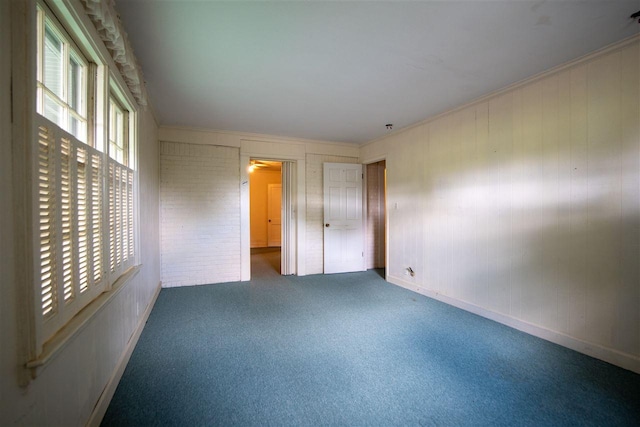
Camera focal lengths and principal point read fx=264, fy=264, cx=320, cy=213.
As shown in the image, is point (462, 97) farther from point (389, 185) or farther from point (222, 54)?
point (222, 54)

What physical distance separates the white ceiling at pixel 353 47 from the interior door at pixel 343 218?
1933 millimetres

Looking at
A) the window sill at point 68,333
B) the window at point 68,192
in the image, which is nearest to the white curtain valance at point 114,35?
the window at point 68,192

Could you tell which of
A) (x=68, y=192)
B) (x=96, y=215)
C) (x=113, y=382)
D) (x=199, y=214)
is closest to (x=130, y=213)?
(x=96, y=215)

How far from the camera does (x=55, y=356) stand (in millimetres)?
1118

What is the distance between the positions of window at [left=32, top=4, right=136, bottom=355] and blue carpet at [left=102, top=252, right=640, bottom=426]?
3.00ft

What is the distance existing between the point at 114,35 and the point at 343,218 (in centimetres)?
417

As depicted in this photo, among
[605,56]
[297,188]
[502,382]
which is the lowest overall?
[502,382]

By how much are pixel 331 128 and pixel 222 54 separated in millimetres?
2316

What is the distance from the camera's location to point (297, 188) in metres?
5.01

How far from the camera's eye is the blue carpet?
1.64 metres

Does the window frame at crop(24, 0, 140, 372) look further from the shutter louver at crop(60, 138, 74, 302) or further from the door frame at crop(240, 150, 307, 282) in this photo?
the door frame at crop(240, 150, 307, 282)

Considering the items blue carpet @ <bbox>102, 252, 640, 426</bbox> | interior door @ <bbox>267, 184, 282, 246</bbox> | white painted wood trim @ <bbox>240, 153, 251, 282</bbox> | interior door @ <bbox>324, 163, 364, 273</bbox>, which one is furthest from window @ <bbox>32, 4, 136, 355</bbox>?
interior door @ <bbox>267, 184, 282, 246</bbox>

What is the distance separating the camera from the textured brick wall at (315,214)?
5.11 metres

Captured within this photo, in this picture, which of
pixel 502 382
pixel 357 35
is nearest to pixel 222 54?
pixel 357 35
